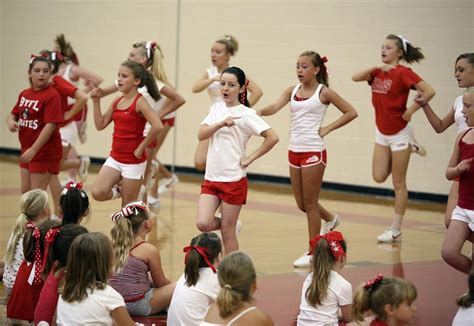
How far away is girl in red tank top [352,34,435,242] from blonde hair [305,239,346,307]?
4409mm

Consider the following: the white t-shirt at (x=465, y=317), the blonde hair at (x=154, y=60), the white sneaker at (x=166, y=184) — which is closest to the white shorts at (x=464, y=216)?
the white t-shirt at (x=465, y=317)

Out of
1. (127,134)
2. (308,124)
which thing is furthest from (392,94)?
(127,134)

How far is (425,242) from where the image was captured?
1049 centimetres

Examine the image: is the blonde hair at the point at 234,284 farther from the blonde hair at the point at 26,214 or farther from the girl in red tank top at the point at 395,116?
the girl in red tank top at the point at 395,116

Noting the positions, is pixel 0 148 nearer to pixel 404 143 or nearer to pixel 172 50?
pixel 172 50

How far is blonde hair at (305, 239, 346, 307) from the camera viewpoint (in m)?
6.05

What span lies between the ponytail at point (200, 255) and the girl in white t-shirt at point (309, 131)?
Result: 2938 mm

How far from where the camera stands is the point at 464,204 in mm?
6965

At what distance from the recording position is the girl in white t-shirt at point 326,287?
607 centimetres

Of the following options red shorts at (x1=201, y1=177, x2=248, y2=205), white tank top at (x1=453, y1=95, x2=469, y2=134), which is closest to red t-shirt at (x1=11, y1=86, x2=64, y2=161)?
→ red shorts at (x1=201, y1=177, x2=248, y2=205)

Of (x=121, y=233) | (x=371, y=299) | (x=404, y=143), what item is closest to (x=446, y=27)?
(x=404, y=143)

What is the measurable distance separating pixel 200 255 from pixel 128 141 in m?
3.05

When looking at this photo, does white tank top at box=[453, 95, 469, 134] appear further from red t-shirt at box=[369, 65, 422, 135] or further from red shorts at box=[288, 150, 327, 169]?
red t-shirt at box=[369, 65, 422, 135]

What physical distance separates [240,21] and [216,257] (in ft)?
31.1
